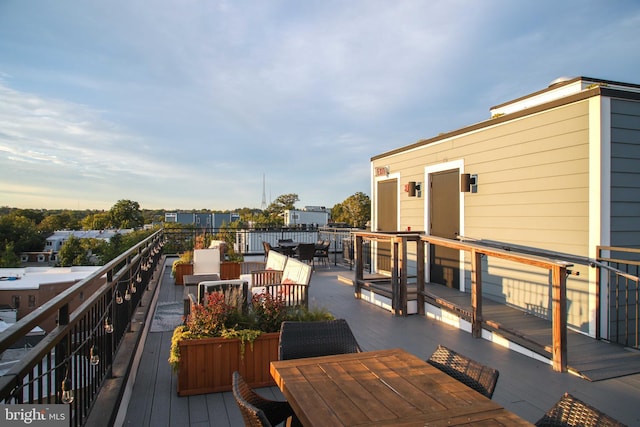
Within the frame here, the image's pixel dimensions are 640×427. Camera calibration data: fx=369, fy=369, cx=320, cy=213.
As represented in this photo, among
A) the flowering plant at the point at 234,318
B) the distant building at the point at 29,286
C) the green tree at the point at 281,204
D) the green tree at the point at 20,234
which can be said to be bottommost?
the distant building at the point at 29,286

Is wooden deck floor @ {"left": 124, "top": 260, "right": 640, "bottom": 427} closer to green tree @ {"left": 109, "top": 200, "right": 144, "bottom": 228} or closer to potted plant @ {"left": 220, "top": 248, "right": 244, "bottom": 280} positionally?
potted plant @ {"left": 220, "top": 248, "right": 244, "bottom": 280}

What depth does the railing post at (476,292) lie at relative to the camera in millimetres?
4285

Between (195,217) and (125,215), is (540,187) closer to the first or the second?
(195,217)

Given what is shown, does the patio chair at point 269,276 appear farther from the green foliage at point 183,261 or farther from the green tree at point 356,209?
the green tree at point 356,209

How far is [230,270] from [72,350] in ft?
21.5

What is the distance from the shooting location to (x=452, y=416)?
1397mm

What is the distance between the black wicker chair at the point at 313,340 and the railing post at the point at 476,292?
7.93 ft

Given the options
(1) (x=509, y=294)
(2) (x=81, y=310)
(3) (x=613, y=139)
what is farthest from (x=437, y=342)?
(2) (x=81, y=310)

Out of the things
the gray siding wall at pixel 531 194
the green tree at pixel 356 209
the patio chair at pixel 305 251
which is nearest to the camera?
the gray siding wall at pixel 531 194

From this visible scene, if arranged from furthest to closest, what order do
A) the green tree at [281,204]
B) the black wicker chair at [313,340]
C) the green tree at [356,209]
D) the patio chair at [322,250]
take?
1. the green tree at [281,204]
2. the green tree at [356,209]
3. the patio chair at [322,250]
4. the black wicker chair at [313,340]

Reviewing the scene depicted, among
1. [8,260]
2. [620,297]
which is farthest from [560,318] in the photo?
[8,260]

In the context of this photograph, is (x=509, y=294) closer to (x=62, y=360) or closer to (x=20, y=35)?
(x=62, y=360)

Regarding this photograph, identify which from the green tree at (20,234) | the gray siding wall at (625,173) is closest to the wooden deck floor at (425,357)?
the gray siding wall at (625,173)

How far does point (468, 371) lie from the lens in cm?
195
